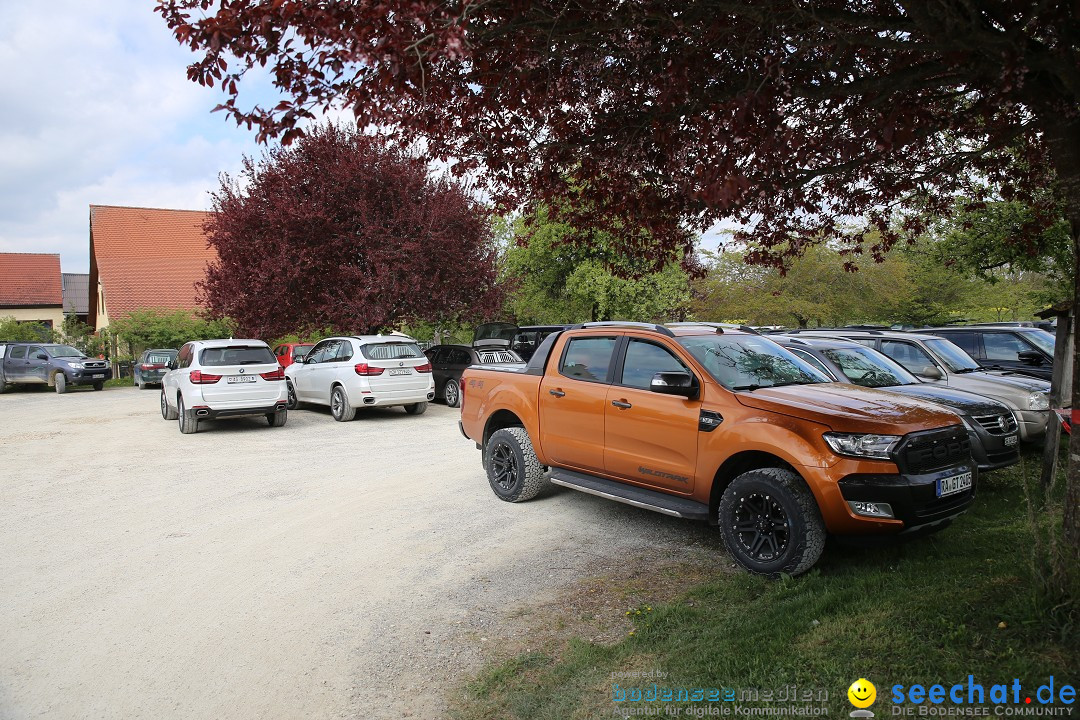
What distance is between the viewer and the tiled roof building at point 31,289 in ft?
127

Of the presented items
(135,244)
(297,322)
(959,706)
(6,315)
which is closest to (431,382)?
(297,322)

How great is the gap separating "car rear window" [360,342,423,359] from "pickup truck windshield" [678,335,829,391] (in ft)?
31.5

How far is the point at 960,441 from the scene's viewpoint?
5.19 metres

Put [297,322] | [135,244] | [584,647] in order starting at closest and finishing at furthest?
[584,647], [297,322], [135,244]

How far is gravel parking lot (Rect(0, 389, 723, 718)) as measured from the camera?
12.8ft

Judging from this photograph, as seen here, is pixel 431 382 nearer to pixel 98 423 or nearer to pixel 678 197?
pixel 98 423

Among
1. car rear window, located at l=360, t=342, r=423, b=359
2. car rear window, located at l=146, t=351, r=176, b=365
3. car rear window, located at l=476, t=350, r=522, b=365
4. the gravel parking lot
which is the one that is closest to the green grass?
the gravel parking lot

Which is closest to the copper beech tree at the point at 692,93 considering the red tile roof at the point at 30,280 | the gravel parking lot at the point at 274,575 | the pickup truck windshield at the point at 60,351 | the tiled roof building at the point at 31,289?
the gravel parking lot at the point at 274,575

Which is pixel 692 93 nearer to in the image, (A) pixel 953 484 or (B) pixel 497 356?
(A) pixel 953 484

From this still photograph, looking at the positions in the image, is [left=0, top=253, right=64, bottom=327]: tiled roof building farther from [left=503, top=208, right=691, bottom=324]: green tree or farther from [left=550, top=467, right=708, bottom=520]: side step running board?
[left=550, top=467, right=708, bottom=520]: side step running board

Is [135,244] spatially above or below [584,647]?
above

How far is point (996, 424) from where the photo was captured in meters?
7.53

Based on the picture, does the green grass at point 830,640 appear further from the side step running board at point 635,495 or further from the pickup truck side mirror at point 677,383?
the pickup truck side mirror at point 677,383

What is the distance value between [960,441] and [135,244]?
4035 centimetres
